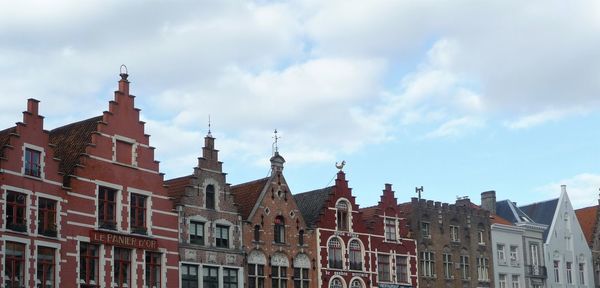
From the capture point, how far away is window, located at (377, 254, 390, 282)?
6256 cm

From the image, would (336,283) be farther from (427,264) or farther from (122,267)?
(122,267)

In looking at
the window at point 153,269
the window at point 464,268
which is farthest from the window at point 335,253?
the window at point 153,269

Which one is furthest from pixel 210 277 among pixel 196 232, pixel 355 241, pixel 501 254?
pixel 501 254

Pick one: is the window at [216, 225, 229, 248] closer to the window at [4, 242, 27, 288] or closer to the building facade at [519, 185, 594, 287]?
the window at [4, 242, 27, 288]

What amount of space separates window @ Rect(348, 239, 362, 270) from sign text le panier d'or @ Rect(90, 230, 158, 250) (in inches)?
579

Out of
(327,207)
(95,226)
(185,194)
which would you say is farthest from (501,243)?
(95,226)

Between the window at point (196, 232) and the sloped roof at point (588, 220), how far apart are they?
39327 mm

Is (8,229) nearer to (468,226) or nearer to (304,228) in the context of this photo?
(304,228)

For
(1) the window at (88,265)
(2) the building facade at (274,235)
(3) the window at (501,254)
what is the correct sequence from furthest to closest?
(3) the window at (501,254)
(2) the building facade at (274,235)
(1) the window at (88,265)

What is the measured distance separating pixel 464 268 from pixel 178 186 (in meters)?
22.9

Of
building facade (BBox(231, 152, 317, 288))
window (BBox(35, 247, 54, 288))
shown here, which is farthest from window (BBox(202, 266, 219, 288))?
window (BBox(35, 247, 54, 288))

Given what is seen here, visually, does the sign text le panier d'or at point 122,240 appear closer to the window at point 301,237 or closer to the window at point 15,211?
the window at point 15,211

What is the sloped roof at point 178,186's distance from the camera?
175 ft

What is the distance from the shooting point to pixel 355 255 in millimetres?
61281
